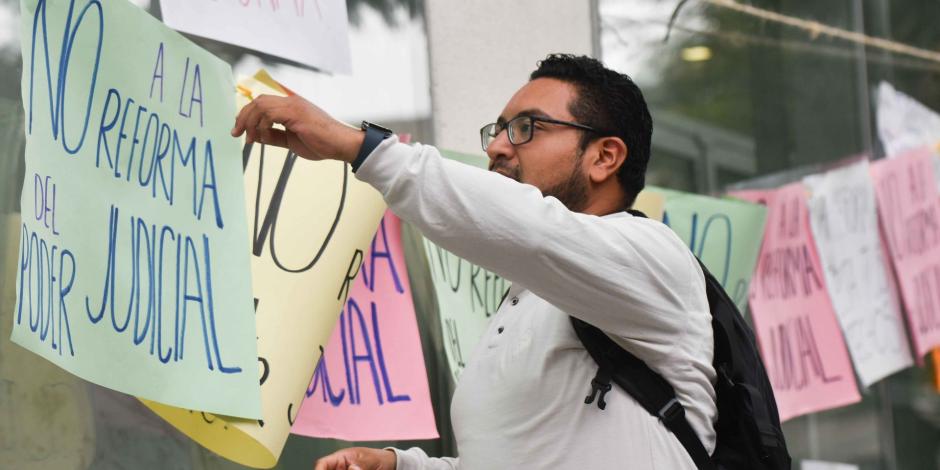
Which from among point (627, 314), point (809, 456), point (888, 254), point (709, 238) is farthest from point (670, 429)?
point (888, 254)

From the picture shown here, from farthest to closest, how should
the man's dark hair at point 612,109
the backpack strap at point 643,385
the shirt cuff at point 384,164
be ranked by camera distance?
the man's dark hair at point 612,109
the backpack strap at point 643,385
the shirt cuff at point 384,164

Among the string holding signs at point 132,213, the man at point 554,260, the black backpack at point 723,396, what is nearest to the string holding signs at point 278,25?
the string holding signs at point 132,213

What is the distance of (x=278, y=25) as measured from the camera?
98.7 inches

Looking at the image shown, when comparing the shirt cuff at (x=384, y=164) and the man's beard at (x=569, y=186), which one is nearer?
the shirt cuff at (x=384, y=164)

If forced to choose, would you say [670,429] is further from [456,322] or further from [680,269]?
[456,322]

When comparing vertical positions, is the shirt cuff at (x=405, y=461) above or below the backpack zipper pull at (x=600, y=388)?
below

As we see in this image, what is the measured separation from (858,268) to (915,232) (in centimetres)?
40

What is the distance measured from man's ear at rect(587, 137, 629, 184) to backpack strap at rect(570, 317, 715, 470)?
30 centimetres

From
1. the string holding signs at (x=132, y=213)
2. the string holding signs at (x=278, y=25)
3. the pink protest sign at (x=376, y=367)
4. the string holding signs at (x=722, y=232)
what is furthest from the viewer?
the string holding signs at (x=722, y=232)

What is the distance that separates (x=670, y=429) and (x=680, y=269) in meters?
0.24

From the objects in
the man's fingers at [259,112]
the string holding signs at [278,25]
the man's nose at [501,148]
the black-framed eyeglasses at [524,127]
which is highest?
the man's fingers at [259,112]

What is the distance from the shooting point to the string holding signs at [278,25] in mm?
2324

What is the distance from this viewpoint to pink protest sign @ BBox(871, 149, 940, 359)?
4461mm

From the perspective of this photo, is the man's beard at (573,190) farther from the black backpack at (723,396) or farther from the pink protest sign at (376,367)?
the pink protest sign at (376,367)
